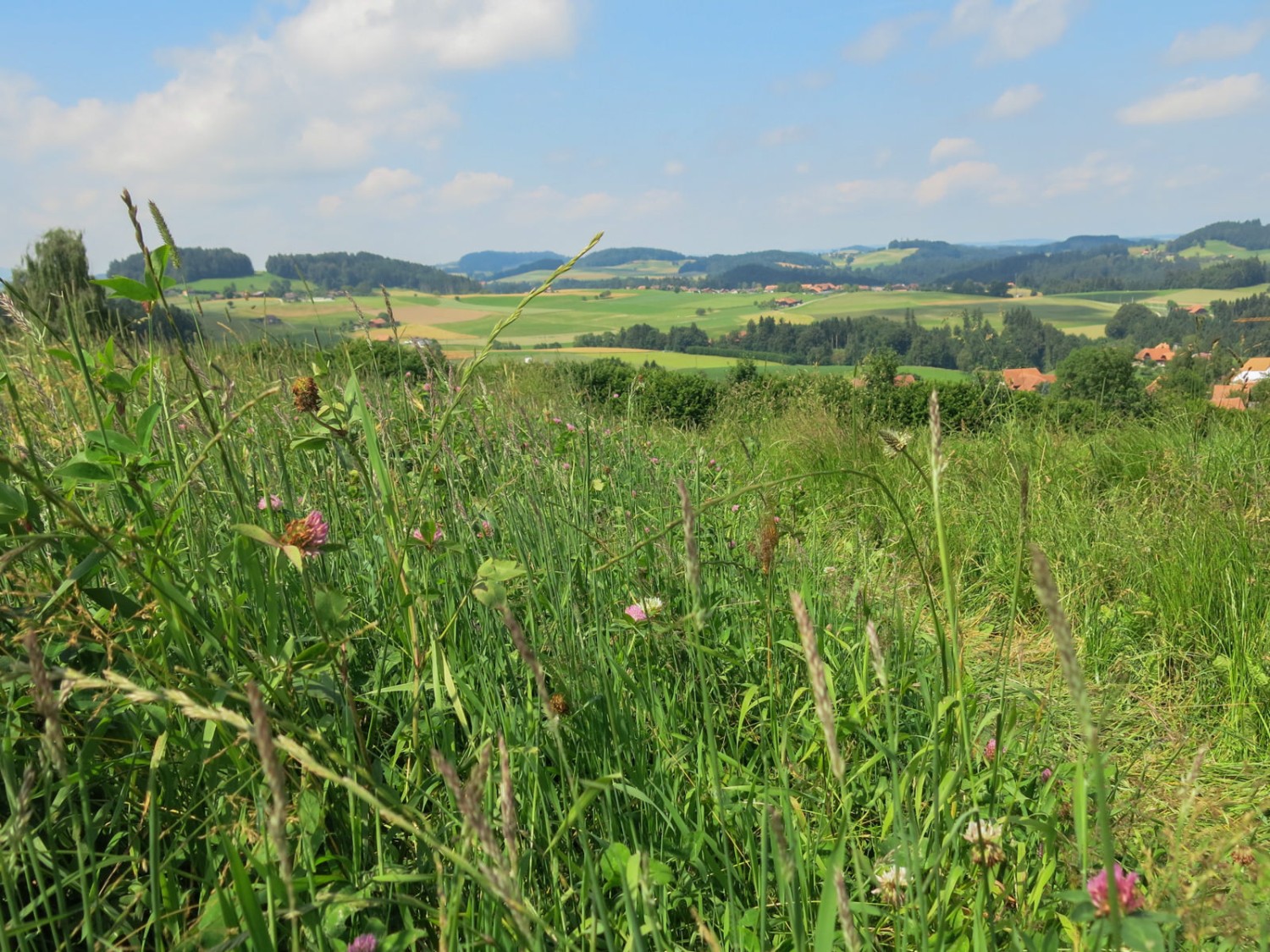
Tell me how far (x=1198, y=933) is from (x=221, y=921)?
1.00 meters

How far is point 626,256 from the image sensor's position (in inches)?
5576

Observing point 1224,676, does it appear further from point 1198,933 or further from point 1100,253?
point 1100,253

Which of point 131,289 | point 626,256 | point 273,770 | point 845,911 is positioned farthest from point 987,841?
point 626,256

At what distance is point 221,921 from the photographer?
2.83ft

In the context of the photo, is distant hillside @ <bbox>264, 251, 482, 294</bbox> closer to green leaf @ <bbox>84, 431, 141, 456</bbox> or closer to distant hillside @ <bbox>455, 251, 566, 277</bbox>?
→ green leaf @ <bbox>84, 431, 141, 456</bbox>

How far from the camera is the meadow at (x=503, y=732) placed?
75cm

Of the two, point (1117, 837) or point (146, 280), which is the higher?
point (146, 280)

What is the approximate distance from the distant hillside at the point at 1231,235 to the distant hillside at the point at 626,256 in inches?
3149

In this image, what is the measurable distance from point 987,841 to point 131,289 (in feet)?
4.52

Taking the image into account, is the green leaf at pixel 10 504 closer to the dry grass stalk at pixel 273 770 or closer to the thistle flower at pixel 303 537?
the thistle flower at pixel 303 537

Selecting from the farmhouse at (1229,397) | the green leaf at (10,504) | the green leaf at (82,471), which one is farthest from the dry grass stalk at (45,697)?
the farmhouse at (1229,397)

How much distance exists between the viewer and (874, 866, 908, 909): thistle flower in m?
0.92

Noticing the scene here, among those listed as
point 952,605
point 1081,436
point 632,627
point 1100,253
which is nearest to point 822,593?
point 632,627

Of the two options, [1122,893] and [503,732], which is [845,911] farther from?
[503,732]
